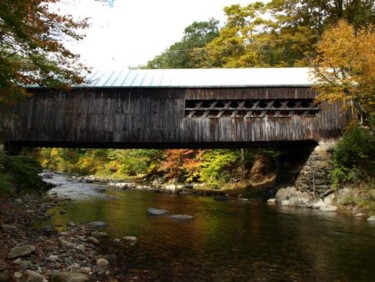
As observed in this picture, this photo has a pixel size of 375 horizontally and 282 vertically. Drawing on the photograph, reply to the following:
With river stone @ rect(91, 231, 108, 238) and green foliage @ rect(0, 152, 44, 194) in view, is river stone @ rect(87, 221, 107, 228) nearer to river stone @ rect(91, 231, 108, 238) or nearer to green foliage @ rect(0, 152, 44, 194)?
river stone @ rect(91, 231, 108, 238)

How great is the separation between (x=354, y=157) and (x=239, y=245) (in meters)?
10.1

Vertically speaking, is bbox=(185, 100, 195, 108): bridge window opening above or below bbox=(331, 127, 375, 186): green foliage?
above

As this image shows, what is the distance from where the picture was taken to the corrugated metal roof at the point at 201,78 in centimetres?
1789

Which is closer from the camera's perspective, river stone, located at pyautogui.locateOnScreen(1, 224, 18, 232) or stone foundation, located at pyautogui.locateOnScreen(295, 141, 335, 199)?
river stone, located at pyautogui.locateOnScreen(1, 224, 18, 232)

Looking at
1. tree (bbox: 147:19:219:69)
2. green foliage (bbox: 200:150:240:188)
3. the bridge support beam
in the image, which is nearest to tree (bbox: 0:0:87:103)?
the bridge support beam

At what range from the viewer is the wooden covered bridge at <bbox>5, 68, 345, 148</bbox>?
17.7 metres

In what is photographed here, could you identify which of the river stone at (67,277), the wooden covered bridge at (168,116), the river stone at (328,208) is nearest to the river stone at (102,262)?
the river stone at (67,277)

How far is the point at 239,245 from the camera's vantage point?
338 inches

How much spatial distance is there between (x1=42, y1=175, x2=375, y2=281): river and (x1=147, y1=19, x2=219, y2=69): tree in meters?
33.1

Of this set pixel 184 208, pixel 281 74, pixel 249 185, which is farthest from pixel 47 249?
pixel 249 185

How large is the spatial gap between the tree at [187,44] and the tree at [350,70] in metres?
29.6

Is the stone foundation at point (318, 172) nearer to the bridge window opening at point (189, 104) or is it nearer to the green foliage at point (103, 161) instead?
the bridge window opening at point (189, 104)

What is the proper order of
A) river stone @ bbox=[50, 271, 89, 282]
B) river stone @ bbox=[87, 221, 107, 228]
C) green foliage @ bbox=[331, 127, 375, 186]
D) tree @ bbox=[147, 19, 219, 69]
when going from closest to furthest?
river stone @ bbox=[50, 271, 89, 282], river stone @ bbox=[87, 221, 107, 228], green foliage @ bbox=[331, 127, 375, 186], tree @ bbox=[147, 19, 219, 69]

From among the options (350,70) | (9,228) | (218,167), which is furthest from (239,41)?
(9,228)
